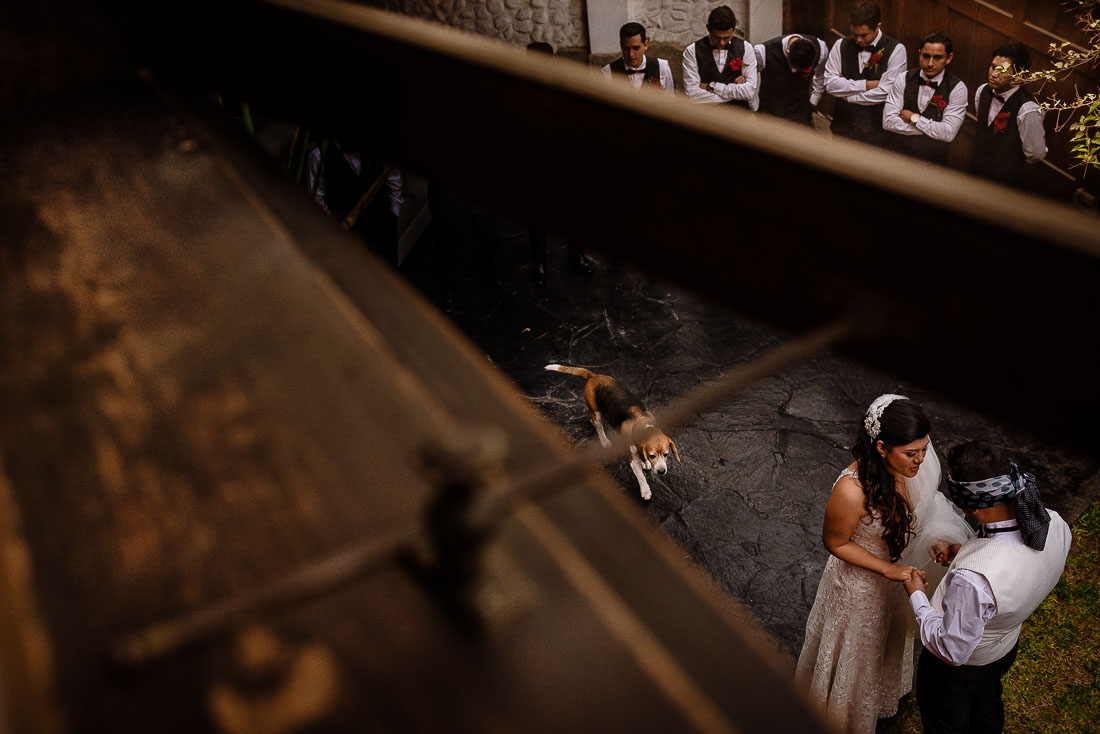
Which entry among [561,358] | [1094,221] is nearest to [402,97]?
[1094,221]

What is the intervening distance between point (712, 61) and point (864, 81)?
140 cm

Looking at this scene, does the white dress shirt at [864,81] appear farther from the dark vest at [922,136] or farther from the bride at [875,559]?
the bride at [875,559]

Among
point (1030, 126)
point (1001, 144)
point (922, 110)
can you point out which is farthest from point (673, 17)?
point (1030, 126)

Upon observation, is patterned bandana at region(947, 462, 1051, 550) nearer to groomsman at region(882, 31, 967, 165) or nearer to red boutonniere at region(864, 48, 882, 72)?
groomsman at region(882, 31, 967, 165)

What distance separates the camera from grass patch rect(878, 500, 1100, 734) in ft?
11.9

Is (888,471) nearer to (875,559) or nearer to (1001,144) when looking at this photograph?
(875,559)

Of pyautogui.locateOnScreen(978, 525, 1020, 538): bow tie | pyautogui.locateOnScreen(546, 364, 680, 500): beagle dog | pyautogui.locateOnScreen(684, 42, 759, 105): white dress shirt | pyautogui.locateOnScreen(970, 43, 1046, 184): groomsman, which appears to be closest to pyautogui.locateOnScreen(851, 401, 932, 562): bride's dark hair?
pyautogui.locateOnScreen(978, 525, 1020, 538): bow tie

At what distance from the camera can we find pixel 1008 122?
19.9 ft

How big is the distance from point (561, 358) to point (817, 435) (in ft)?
6.62

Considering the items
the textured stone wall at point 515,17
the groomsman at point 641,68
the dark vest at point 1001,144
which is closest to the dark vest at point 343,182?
the groomsman at point 641,68

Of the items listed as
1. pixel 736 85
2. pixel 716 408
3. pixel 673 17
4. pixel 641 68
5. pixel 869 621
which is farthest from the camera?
pixel 673 17

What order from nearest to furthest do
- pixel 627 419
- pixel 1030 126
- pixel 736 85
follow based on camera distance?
pixel 627 419 < pixel 1030 126 < pixel 736 85

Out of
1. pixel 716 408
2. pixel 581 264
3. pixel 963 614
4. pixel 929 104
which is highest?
pixel 929 104

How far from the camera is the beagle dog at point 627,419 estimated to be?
4.49m
